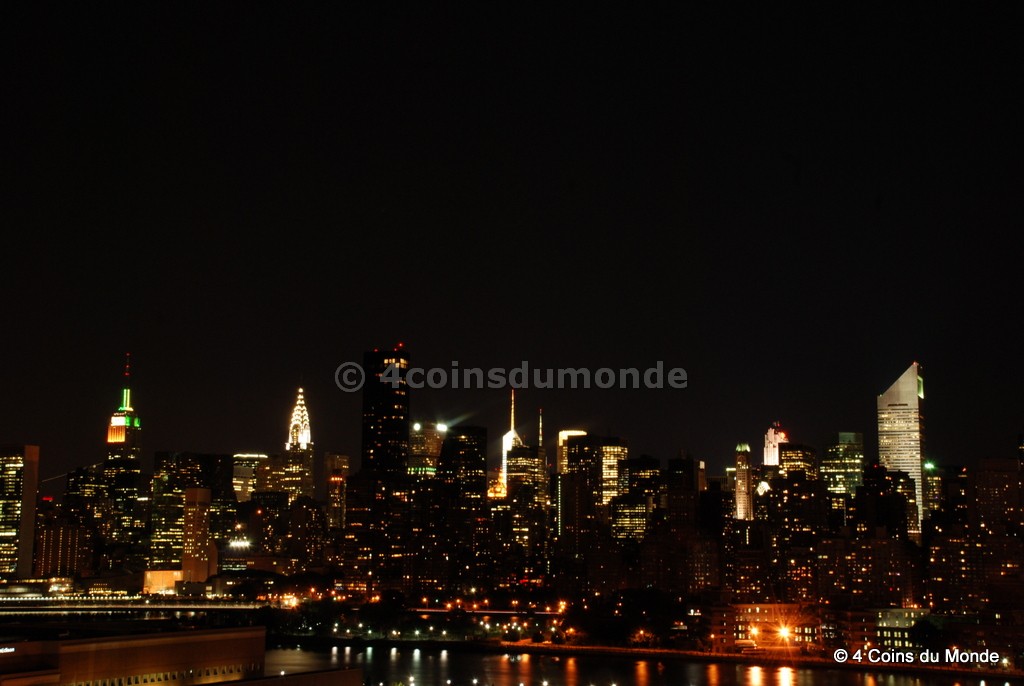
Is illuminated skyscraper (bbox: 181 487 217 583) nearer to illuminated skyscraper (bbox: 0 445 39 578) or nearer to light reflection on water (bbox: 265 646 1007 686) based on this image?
illuminated skyscraper (bbox: 0 445 39 578)

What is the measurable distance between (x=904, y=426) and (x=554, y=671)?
50.8 m

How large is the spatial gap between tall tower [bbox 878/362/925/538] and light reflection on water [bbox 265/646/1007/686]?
4176 centimetres

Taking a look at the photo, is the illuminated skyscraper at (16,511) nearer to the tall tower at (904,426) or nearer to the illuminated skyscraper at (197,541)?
the illuminated skyscraper at (197,541)

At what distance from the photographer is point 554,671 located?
30.6 meters

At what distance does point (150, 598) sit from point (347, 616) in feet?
26.7

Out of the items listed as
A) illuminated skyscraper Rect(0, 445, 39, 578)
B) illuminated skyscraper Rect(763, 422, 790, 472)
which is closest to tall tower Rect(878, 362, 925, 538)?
illuminated skyscraper Rect(763, 422, 790, 472)

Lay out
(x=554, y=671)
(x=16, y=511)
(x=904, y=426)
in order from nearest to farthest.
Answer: (x=554, y=671)
(x=16, y=511)
(x=904, y=426)

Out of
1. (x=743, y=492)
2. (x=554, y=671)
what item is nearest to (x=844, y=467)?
(x=743, y=492)

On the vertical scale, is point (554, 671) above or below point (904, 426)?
below

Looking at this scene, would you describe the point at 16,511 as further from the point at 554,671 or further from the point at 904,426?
the point at 904,426

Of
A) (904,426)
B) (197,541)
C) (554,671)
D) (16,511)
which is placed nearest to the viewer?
(554,671)

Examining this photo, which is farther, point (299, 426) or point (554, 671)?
point (299, 426)

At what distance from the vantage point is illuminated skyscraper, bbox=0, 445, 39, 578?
58.6m

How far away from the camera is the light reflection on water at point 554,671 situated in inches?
1093
